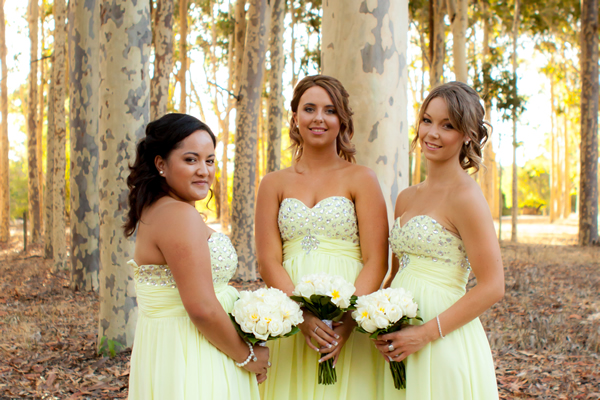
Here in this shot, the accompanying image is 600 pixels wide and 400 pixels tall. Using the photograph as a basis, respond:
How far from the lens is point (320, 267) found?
270 cm

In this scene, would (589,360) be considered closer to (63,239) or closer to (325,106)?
(325,106)

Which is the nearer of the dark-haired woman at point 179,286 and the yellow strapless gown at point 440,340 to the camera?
the dark-haired woman at point 179,286

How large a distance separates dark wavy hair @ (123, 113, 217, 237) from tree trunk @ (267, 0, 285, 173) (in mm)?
8418

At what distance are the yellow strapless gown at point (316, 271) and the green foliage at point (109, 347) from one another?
265 cm

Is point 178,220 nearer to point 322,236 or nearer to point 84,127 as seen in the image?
point 322,236

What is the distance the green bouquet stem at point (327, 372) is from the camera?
2.48 metres

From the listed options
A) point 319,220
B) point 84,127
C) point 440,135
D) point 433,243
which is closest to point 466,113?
point 440,135

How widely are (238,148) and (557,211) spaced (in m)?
28.8

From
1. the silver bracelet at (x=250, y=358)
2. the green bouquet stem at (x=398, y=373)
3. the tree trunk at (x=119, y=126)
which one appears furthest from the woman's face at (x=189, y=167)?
the tree trunk at (x=119, y=126)

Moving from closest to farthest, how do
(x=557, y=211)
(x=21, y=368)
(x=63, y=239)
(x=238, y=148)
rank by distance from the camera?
(x=21, y=368), (x=238, y=148), (x=63, y=239), (x=557, y=211)

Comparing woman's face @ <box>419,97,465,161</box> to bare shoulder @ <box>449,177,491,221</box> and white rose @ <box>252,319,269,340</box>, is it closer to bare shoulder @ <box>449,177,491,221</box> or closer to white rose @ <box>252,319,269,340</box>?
bare shoulder @ <box>449,177,491,221</box>

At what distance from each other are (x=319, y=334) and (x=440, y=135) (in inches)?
46.1

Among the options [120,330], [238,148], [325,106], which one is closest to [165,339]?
[325,106]

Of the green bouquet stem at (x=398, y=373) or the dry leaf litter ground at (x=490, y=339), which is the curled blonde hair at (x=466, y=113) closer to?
the green bouquet stem at (x=398, y=373)
